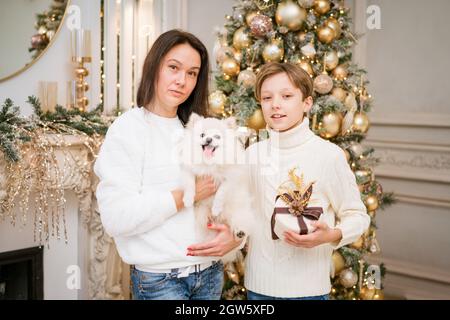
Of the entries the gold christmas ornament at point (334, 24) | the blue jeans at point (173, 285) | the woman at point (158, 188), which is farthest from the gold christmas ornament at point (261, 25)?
the blue jeans at point (173, 285)

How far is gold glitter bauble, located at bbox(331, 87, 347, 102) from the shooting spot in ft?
7.47

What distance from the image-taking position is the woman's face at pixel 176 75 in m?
1.36

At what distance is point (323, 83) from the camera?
2201mm

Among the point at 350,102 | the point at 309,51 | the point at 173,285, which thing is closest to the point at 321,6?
the point at 309,51

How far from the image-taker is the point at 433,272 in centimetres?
332

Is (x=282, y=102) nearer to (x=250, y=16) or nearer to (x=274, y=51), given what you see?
(x=274, y=51)

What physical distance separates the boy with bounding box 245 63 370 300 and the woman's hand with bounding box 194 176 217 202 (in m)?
0.16

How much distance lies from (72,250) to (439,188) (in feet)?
7.85

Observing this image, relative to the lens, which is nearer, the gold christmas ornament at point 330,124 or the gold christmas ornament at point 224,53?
the gold christmas ornament at point 330,124

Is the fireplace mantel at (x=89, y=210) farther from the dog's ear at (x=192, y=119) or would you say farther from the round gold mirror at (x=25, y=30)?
the dog's ear at (x=192, y=119)

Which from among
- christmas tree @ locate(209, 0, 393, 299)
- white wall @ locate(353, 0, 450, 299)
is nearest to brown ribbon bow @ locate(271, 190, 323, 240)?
christmas tree @ locate(209, 0, 393, 299)

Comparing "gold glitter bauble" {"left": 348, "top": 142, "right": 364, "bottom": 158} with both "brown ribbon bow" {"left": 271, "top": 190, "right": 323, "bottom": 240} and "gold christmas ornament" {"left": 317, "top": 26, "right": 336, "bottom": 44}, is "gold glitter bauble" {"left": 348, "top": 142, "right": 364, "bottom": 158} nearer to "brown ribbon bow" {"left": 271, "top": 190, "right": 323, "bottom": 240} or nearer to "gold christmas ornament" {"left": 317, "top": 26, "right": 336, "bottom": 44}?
"gold christmas ornament" {"left": 317, "top": 26, "right": 336, "bottom": 44}

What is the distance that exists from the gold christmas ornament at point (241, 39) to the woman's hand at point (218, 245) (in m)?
1.20
